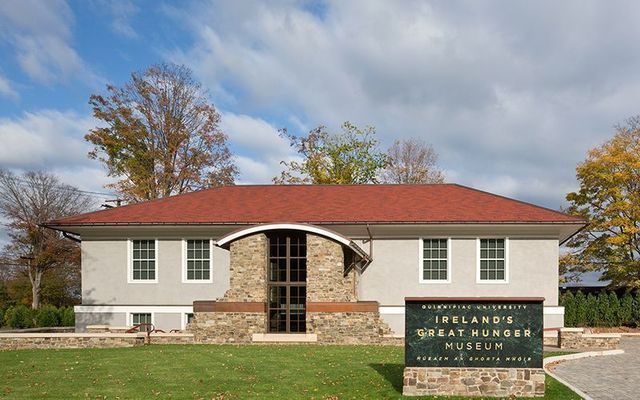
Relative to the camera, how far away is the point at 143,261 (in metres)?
24.6

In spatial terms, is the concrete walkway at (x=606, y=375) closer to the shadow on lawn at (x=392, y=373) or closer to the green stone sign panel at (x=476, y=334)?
the green stone sign panel at (x=476, y=334)

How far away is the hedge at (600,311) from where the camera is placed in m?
27.6

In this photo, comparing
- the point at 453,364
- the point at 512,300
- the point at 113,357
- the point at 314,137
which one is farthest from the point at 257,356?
the point at 314,137

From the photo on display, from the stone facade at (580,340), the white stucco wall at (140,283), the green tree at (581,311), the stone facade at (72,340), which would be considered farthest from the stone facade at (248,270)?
the green tree at (581,311)

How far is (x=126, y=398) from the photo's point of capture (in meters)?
10.8

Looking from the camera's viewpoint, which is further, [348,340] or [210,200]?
[210,200]

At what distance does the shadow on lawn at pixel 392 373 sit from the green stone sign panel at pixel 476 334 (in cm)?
89

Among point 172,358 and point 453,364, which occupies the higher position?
point 453,364

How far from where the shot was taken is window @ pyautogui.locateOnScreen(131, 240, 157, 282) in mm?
24516

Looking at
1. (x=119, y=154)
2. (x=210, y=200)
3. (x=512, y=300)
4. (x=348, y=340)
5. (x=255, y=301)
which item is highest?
(x=119, y=154)

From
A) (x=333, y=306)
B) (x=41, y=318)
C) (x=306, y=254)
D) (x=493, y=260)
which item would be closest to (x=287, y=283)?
(x=306, y=254)

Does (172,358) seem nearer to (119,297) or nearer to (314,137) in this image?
(119,297)

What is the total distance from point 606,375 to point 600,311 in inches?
621

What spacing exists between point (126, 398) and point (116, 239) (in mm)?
15070
